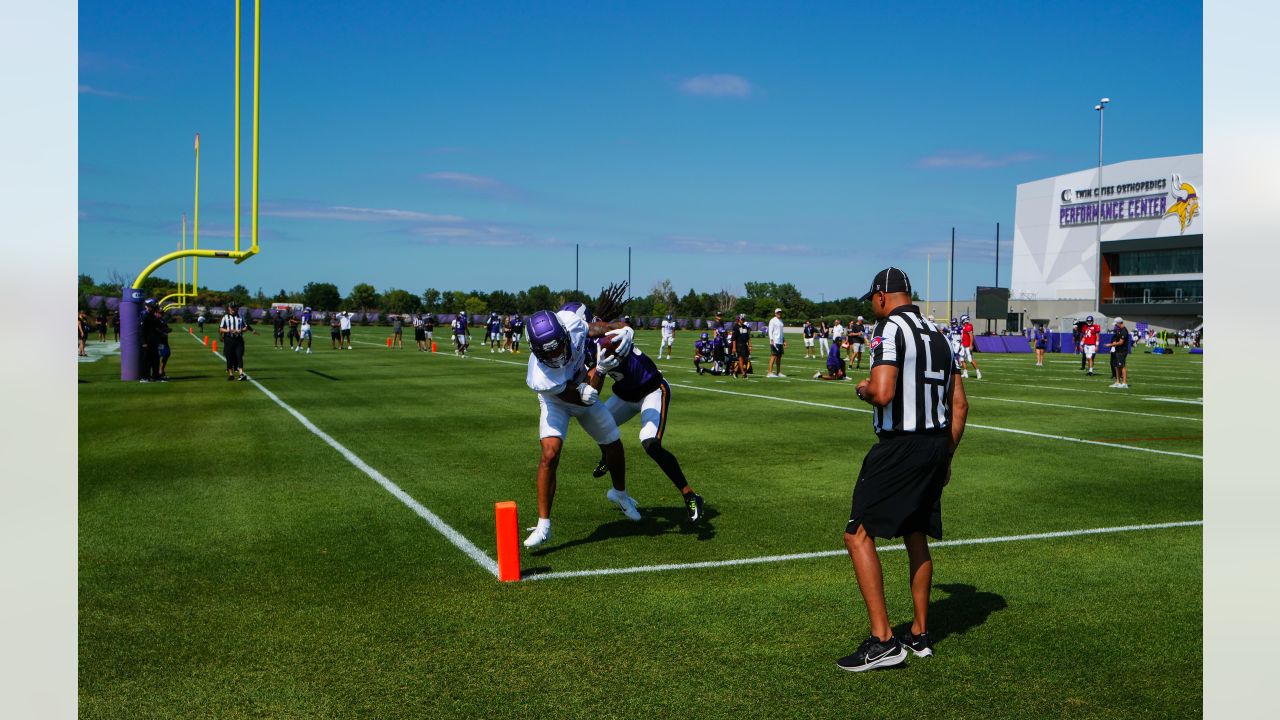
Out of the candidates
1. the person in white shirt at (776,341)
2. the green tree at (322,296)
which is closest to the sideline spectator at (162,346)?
the person in white shirt at (776,341)

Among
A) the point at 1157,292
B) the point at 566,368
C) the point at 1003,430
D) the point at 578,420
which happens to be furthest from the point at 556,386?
the point at 1157,292

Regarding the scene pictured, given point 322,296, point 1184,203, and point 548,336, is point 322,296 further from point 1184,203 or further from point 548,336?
point 548,336

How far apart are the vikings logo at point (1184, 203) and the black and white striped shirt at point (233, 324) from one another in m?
84.3

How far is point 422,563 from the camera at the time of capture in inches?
278

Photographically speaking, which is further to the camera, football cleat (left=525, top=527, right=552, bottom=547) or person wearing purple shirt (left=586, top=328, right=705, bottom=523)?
person wearing purple shirt (left=586, top=328, right=705, bottom=523)

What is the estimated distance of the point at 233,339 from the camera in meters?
25.1

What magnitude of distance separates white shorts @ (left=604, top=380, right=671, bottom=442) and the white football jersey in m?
0.87

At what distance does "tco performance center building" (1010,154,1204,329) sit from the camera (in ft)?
282

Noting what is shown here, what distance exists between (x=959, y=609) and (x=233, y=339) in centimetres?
2290

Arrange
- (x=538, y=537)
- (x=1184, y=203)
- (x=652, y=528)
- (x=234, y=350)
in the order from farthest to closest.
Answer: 1. (x=1184, y=203)
2. (x=234, y=350)
3. (x=652, y=528)
4. (x=538, y=537)

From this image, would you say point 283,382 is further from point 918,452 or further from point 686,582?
point 918,452

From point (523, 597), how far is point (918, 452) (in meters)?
2.69

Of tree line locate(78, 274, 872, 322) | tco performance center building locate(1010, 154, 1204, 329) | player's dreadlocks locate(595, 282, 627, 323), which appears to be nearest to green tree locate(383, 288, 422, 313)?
tree line locate(78, 274, 872, 322)

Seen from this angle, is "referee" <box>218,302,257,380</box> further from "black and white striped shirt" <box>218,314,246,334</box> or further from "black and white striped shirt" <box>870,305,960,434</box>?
"black and white striped shirt" <box>870,305,960,434</box>
